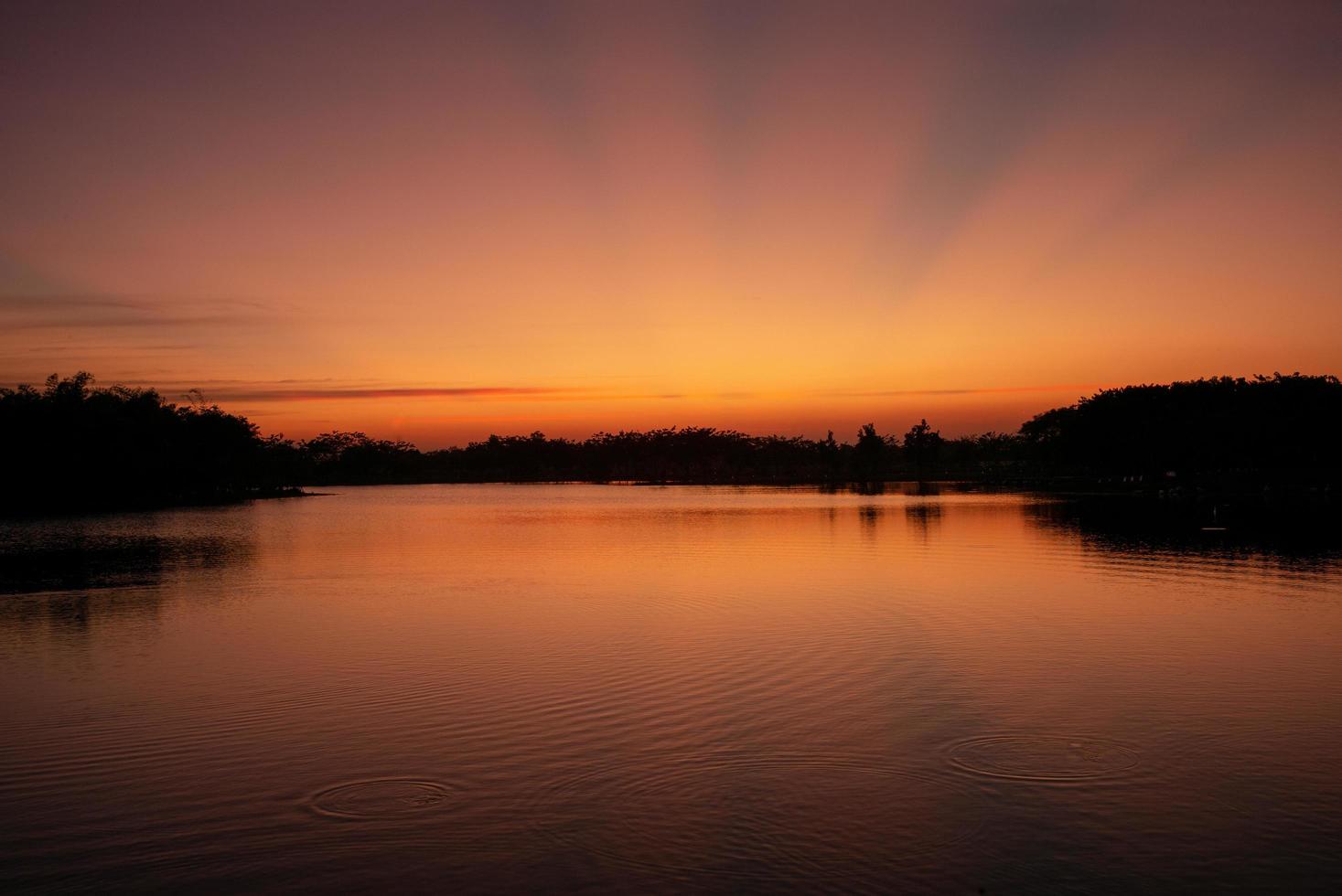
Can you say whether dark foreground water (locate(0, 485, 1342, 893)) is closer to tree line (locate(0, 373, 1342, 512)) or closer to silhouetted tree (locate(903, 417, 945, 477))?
tree line (locate(0, 373, 1342, 512))

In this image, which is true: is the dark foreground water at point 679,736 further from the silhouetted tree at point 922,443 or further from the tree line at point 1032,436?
→ the silhouetted tree at point 922,443

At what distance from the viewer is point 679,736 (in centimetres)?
1101

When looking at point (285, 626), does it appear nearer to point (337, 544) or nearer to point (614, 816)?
point (614, 816)

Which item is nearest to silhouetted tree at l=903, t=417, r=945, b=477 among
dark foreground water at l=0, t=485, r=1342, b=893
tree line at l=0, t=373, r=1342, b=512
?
tree line at l=0, t=373, r=1342, b=512

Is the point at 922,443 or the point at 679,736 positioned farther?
the point at 922,443

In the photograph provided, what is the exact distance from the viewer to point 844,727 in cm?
1144

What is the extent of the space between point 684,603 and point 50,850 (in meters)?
14.9

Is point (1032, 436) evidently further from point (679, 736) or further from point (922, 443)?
point (679, 736)

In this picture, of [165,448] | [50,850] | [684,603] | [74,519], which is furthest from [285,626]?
[165,448]

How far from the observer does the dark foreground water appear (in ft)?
25.5

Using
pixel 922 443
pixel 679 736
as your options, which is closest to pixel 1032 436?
pixel 922 443

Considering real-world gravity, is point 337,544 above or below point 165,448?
below

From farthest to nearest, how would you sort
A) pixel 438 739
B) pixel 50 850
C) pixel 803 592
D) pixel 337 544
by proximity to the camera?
pixel 337 544 < pixel 803 592 < pixel 438 739 < pixel 50 850

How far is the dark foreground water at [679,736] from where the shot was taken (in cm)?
776
